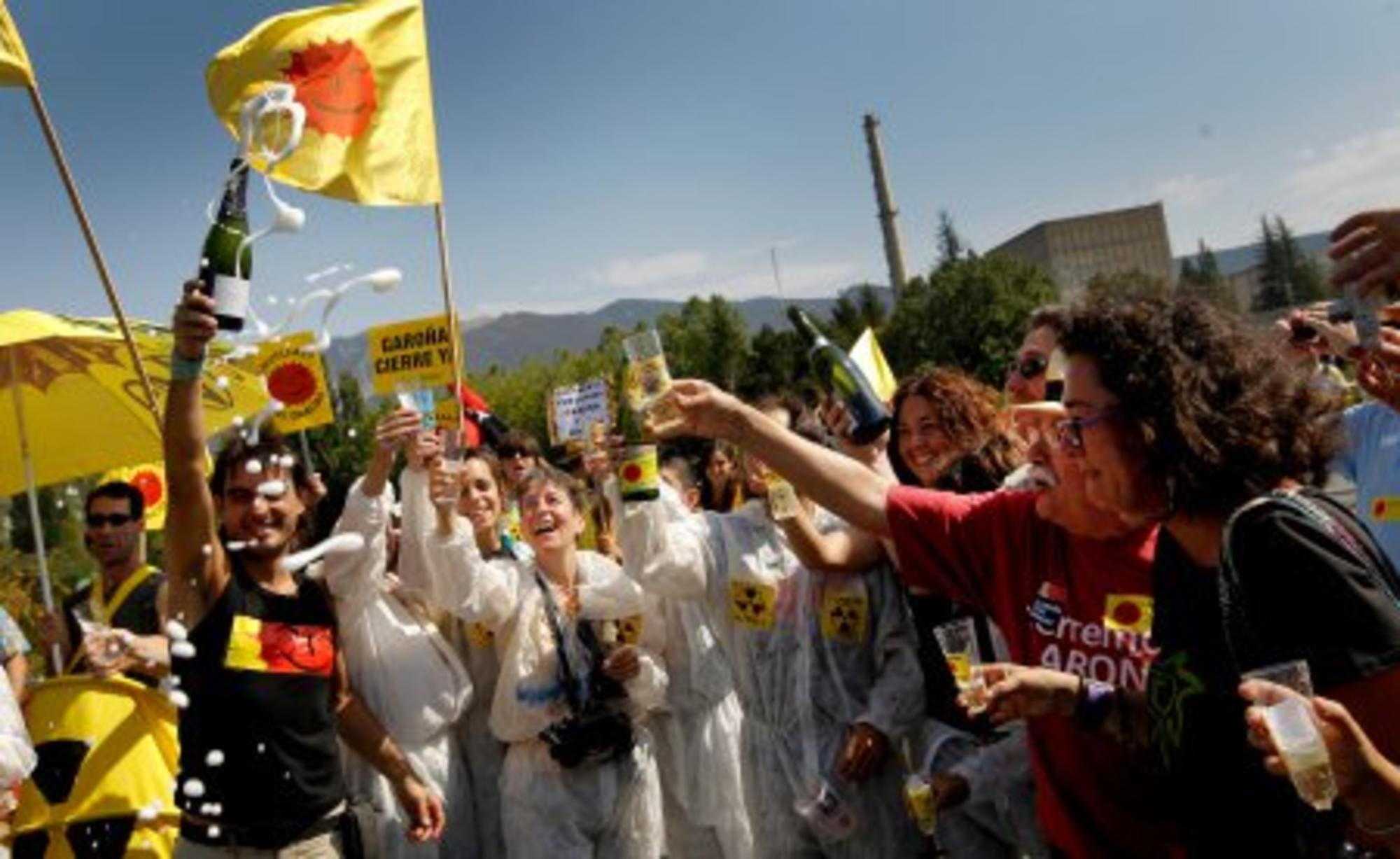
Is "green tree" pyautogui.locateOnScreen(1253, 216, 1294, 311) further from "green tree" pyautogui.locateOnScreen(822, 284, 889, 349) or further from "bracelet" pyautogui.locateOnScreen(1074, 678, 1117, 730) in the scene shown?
"bracelet" pyautogui.locateOnScreen(1074, 678, 1117, 730)

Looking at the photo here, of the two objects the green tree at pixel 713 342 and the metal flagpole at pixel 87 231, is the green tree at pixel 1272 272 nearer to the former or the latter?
the green tree at pixel 713 342

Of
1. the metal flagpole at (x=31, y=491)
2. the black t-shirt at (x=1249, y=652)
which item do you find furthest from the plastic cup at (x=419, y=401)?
the black t-shirt at (x=1249, y=652)

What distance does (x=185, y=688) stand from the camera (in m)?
3.29

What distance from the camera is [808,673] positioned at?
4.09 meters

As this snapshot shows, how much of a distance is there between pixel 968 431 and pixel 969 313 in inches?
1673

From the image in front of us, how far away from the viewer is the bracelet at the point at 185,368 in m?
2.74

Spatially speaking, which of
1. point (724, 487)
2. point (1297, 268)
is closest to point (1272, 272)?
point (1297, 268)

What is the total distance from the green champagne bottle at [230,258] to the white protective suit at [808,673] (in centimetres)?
162

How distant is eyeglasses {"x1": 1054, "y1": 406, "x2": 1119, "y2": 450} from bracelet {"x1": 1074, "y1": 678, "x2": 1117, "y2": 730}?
1.89ft

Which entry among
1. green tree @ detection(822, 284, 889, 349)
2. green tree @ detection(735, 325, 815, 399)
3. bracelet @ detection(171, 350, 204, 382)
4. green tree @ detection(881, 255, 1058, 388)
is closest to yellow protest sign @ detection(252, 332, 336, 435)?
bracelet @ detection(171, 350, 204, 382)

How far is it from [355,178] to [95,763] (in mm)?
2608

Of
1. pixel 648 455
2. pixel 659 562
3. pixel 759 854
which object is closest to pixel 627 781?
pixel 759 854

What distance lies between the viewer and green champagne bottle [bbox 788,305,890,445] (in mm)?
4273

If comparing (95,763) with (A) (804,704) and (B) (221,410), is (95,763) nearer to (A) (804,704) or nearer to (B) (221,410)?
(B) (221,410)
